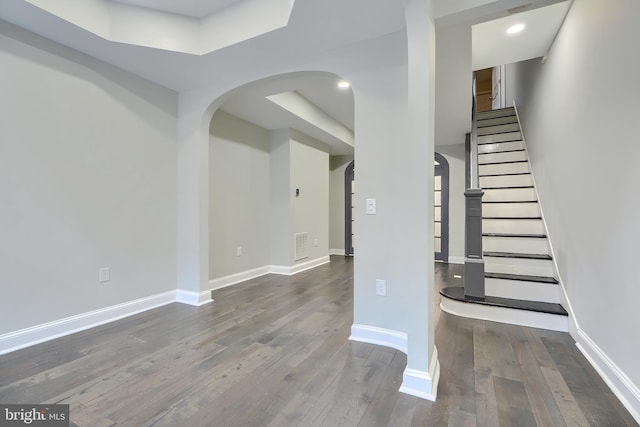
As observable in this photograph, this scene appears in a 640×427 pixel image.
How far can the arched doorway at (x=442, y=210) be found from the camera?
19.2 ft

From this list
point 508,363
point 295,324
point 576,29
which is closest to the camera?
point 508,363

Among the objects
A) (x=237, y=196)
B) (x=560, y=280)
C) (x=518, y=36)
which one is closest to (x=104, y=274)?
(x=237, y=196)

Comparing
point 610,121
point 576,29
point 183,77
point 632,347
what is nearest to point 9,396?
point 183,77

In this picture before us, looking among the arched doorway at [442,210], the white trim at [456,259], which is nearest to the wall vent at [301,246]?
the arched doorway at [442,210]

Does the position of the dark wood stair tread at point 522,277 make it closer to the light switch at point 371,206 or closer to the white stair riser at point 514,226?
the white stair riser at point 514,226

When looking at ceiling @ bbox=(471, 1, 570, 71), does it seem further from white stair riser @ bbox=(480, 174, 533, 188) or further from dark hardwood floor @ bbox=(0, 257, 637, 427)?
dark hardwood floor @ bbox=(0, 257, 637, 427)

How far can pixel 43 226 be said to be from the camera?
2332 millimetres

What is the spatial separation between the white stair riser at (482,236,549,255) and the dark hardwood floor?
103 centimetres

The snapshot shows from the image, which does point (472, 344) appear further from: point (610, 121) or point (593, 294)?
point (610, 121)

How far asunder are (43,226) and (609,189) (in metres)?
4.04

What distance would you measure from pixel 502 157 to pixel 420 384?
13.9ft

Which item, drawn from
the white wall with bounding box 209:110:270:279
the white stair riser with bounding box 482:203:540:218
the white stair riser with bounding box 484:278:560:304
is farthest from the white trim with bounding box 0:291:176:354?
the white stair riser with bounding box 482:203:540:218

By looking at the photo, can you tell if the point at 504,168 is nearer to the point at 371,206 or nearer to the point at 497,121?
the point at 497,121

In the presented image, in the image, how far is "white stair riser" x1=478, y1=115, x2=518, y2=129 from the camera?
5.25 m
